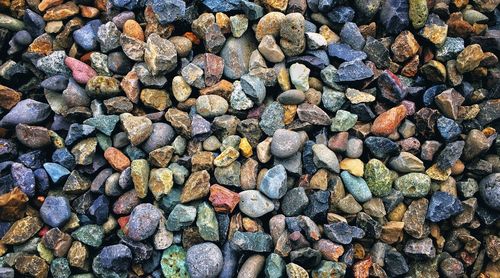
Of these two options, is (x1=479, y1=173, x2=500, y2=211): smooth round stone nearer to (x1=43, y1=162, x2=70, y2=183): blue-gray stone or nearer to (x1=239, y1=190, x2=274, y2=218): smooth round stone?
(x1=239, y1=190, x2=274, y2=218): smooth round stone

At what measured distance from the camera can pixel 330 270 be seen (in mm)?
1596

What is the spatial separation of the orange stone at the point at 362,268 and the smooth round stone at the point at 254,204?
340 mm

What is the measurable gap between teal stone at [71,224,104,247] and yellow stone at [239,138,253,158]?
1.83 ft

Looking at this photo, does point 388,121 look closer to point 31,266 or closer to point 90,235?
point 90,235

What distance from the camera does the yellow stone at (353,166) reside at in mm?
1751

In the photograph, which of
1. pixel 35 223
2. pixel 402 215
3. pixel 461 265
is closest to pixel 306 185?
pixel 402 215

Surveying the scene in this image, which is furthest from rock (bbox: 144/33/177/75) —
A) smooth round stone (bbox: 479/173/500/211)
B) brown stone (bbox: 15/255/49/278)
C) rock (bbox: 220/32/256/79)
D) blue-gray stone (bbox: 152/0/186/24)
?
smooth round stone (bbox: 479/173/500/211)

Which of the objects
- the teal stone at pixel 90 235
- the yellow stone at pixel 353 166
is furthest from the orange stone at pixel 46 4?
the yellow stone at pixel 353 166

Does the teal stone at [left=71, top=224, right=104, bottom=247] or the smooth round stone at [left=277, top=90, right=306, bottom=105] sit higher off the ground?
the smooth round stone at [left=277, top=90, right=306, bottom=105]

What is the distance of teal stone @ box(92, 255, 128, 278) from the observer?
1.65 m

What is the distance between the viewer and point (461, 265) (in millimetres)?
1771

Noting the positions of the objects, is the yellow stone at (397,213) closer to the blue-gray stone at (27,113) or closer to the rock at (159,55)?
the rock at (159,55)

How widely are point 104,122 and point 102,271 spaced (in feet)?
1.68

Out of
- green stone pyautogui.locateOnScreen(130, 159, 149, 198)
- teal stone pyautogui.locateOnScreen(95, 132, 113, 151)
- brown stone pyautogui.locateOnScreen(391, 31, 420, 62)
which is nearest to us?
green stone pyautogui.locateOnScreen(130, 159, 149, 198)
